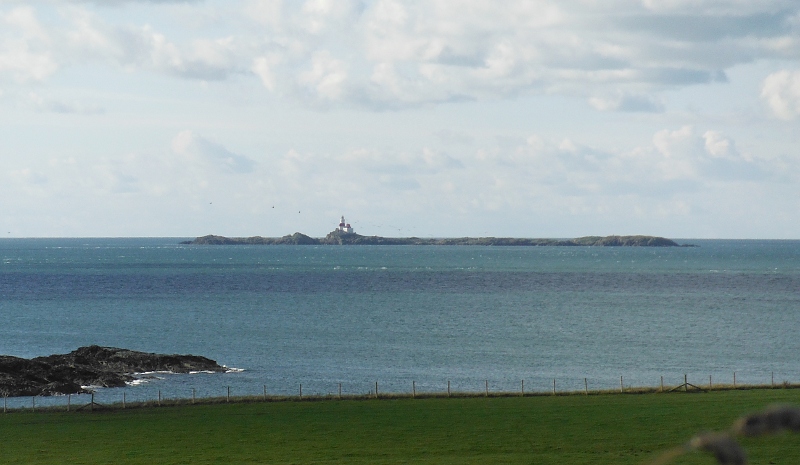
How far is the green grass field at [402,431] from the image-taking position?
146ft

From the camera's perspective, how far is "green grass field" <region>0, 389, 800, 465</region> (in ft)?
146

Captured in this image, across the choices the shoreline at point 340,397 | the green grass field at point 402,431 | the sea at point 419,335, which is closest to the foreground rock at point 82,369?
the sea at point 419,335

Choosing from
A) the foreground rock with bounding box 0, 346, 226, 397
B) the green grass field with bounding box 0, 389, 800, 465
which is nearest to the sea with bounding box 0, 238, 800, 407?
the foreground rock with bounding box 0, 346, 226, 397

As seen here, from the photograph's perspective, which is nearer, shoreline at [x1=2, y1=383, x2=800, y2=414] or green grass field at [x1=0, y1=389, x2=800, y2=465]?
green grass field at [x1=0, y1=389, x2=800, y2=465]

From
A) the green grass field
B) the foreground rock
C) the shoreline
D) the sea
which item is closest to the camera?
the green grass field

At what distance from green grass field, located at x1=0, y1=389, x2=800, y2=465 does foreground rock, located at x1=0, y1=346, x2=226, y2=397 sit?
18397mm

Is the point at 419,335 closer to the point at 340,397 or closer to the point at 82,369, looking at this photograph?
the point at 82,369

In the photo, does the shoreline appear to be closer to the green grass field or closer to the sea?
the green grass field

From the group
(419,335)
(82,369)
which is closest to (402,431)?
(82,369)

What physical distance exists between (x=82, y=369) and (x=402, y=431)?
4296 cm

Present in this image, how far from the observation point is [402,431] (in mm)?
51281

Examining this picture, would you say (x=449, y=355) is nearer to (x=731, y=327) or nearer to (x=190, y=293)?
(x=731, y=327)

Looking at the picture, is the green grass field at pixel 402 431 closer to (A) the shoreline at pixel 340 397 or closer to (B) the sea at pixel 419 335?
(A) the shoreline at pixel 340 397

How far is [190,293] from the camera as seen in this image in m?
188
